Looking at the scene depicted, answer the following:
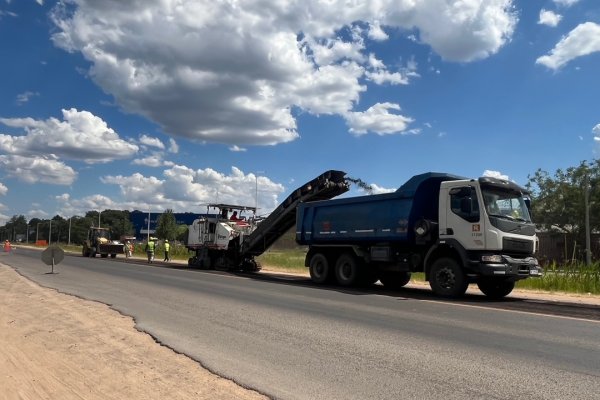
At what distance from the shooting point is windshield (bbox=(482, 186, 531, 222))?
13.9 meters

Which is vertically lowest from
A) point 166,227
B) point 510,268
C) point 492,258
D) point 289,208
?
point 510,268

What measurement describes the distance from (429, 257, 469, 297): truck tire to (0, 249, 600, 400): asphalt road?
0.73m

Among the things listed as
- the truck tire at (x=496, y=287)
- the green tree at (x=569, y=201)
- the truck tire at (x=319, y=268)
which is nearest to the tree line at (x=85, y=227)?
the green tree at (x=569, y=201)

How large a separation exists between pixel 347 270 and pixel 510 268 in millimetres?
5613

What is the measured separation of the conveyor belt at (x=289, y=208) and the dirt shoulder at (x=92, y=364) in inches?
437

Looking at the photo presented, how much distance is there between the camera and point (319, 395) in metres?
5.40

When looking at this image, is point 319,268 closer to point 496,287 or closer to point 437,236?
point 437,236

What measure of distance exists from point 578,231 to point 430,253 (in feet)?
101

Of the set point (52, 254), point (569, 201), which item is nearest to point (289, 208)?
point (52, 254)

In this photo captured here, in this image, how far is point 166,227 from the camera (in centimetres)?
9619

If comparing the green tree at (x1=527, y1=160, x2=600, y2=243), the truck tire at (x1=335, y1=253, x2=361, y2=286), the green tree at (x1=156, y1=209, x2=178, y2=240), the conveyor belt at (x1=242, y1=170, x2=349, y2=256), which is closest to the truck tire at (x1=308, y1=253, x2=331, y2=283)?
the truck tire at (x1=335, y1=253, x2=361, y2=286)

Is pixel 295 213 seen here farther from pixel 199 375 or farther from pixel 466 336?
pixel 199 375

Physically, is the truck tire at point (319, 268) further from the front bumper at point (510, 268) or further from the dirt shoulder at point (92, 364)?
the dirt shoulder at point (92, 364)

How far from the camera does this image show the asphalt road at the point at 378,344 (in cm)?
570
